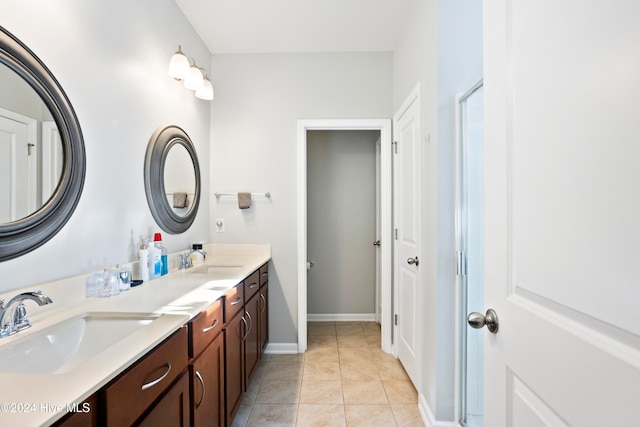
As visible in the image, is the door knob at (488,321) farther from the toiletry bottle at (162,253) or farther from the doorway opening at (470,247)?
the toiletry bottle at (162,253)

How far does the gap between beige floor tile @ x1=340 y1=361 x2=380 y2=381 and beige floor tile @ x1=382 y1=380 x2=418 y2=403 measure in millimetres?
124

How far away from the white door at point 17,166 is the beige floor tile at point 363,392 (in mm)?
2031

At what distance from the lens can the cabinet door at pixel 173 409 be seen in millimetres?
925

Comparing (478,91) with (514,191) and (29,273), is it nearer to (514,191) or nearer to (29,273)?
(514,191)

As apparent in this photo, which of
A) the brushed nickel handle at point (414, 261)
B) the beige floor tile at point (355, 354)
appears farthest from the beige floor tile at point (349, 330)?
the brushed nickel handle at point (414, 261)

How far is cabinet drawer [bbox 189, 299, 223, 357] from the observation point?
48.1 inches

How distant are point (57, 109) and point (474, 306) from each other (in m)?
2.13

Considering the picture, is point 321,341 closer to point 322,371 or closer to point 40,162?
point 322,371

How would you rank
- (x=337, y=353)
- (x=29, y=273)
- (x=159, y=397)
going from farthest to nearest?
(x=337, y=353), (x=29, y=273), (x=159, y=397)

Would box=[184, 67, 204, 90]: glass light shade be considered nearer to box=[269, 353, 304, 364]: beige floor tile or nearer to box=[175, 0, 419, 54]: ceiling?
box=[175, 0, 419, 54]: ceiling

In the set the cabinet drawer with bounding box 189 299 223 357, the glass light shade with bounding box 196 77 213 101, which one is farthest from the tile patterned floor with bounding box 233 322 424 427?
the glass light shade with bounding box 196 77 213 101

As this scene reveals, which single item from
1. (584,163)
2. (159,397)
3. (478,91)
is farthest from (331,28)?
(159,397)

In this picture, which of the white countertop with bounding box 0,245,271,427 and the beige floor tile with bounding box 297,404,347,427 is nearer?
the white countertop with bounding box 0,245,271,427

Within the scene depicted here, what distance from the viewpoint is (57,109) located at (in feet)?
4.05
